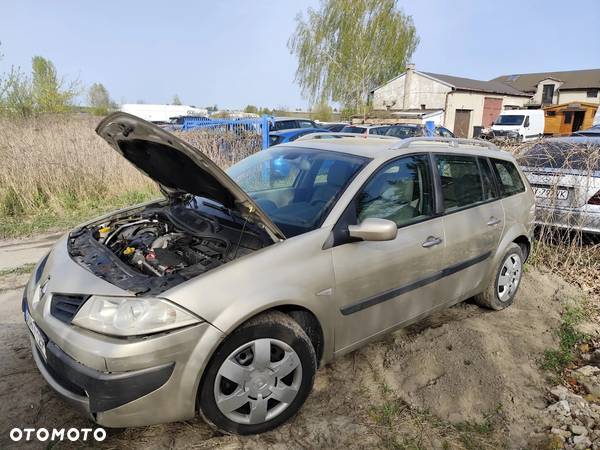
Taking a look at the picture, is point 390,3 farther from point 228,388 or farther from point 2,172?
point 228,388

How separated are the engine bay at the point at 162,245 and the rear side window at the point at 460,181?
5.55 ft

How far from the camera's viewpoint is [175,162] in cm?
265

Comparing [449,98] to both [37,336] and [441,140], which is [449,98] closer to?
[441,140]

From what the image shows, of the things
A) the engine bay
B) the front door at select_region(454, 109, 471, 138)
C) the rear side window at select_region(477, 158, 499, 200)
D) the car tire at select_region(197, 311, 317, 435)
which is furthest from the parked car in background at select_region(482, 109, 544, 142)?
the car tire at select_region(197, 311, 317, 435)

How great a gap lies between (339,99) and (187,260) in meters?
38.3

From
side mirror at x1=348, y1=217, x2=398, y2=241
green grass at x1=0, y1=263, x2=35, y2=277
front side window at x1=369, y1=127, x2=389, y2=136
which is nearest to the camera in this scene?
side mirror at x1=348, y1=217, x2=398, y2=241

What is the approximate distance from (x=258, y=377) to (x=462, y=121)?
3619 cm

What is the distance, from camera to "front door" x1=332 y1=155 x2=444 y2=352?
105 inches

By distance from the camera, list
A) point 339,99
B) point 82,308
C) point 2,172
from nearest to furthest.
Answer: point 82,308 → point 2,172 → point 339,99

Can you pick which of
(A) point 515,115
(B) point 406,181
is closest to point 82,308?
(B) point 406,181

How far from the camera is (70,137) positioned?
349 inches

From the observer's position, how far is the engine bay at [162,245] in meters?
2.34

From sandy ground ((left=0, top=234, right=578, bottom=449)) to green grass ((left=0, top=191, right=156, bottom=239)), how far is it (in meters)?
3.40
